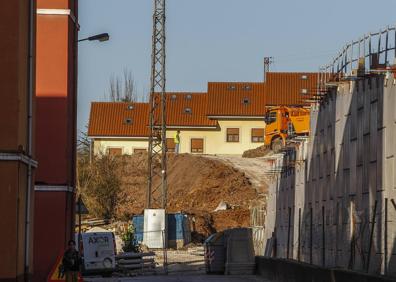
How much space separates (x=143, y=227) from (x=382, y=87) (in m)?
39.4

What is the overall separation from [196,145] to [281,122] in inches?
1242

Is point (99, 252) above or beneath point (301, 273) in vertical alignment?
beneath

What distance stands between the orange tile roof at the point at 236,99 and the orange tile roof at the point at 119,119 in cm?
702

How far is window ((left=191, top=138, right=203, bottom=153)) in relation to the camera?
4461 inches

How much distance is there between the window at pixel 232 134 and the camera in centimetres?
11262

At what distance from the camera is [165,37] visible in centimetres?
6912

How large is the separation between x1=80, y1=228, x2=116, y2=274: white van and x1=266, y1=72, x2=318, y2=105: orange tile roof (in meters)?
63.3

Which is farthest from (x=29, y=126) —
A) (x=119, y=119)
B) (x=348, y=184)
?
(x=119, y=119)

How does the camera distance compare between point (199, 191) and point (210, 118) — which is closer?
point (199, 191)

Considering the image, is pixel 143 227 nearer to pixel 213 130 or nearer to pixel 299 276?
pixel 299 276

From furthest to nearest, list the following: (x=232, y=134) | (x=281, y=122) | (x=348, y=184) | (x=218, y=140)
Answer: (x=232, y=134) < (x=218, y=140) < (x=281, y=122) < (x=348, y=184)

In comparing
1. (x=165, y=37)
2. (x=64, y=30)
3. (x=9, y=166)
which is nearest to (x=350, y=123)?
(x=64, y=30)

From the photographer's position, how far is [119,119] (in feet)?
390

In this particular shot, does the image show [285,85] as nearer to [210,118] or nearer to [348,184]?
[210,118]
